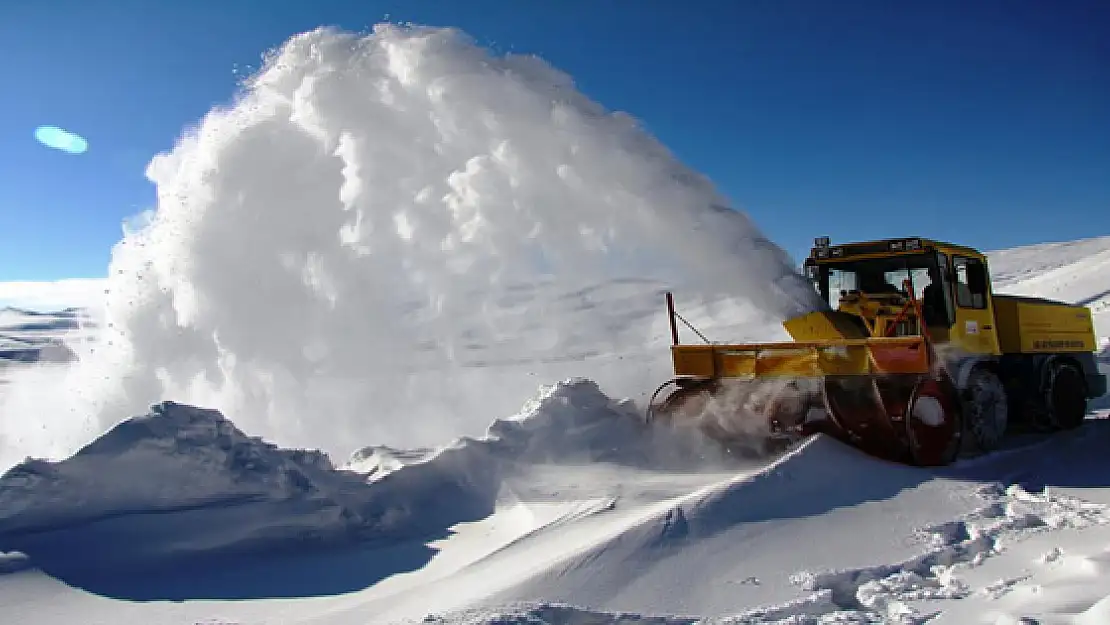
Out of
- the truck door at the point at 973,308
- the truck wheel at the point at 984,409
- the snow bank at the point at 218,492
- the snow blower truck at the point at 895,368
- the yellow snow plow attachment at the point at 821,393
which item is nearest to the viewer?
the snow bank at the point at 218,492

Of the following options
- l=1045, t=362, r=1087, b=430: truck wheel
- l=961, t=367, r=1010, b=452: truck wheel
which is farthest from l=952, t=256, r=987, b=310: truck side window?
l=1045, t=362, r=1087, b=430: truck wheel

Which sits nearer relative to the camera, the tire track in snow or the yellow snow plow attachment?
the tire track in snow

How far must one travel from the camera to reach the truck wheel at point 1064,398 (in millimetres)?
9172

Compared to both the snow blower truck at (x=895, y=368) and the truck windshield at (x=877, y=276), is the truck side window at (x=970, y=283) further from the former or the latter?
the truck windshield at (x=877, y=276)

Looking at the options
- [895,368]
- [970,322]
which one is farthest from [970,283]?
[895,368]

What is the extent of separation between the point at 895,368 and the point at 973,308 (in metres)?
2.01

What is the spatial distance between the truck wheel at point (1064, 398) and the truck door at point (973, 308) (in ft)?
4.15

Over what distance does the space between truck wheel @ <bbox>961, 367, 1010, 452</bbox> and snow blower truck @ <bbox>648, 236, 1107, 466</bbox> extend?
0.02 meters

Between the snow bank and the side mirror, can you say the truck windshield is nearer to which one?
the side mirror

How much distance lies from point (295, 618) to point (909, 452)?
5.56 m

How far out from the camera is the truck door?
8188 mm

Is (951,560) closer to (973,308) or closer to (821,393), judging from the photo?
(821,393)

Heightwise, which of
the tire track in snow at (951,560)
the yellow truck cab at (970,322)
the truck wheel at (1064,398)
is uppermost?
the yellow truck cab at (970,322)

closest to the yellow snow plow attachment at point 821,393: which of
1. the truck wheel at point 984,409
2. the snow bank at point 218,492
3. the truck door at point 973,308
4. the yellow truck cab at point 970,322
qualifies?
the yellow truck cab at point 970,322
